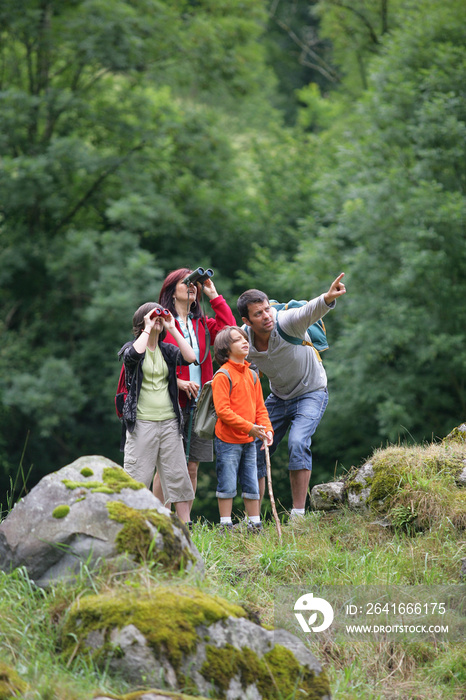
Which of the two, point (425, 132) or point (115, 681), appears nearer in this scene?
point (115, 681)

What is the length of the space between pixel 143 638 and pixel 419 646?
5.49ft

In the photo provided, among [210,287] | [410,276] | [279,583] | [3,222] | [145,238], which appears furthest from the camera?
[145,238]

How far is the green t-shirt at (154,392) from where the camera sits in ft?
15.4

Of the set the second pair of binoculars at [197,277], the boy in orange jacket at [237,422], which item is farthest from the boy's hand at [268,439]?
the second pair of binoculars at [197,277]

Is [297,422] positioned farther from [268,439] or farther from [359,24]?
[359,24]

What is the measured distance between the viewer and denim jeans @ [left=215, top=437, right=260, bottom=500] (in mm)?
4895

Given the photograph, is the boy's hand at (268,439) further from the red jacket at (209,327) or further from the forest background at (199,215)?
the forest background at (199,215)

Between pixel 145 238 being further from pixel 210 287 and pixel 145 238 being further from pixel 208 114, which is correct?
pixel 210 287

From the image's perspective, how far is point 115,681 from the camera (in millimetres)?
2756

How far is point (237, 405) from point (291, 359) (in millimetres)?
548

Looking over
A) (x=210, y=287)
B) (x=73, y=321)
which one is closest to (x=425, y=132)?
(x=73, y=321)

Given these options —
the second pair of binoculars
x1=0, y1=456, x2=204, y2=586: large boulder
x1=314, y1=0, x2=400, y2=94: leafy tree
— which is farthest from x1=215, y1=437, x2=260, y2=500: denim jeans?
x1=314, y1=0, x2=400, y2=94: leafy tree

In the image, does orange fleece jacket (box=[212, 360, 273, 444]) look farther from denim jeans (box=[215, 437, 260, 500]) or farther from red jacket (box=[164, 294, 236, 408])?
red jacket (box=[164, 294, 236, 408])

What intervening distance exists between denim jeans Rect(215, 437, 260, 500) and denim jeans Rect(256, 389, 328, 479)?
24 centimetres
